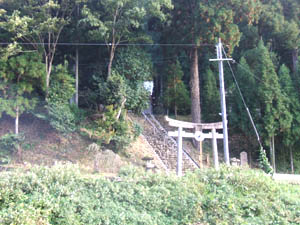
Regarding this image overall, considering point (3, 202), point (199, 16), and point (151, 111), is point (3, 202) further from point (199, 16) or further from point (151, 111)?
point (151, 111)

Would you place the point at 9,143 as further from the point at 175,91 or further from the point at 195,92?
the point at 175,91

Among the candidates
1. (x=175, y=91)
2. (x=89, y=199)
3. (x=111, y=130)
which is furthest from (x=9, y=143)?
(x=175, y=91)

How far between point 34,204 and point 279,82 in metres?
14.2

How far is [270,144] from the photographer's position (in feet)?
50.8

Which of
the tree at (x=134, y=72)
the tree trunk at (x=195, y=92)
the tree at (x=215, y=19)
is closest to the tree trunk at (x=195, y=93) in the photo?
the tree trunk at (x=195, y=92)

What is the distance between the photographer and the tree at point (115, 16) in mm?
14043

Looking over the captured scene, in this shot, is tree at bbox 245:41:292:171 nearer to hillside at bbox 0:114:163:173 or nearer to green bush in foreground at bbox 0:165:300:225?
hillside at bbox 0:114:163:173

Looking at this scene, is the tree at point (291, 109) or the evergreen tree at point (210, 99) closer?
the tree at point (291, 109)

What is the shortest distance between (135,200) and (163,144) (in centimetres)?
1022

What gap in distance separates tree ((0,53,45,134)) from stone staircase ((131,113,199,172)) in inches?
267

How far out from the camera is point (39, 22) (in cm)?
1395

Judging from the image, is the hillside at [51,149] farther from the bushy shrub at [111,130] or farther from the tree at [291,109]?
the tree at [291,109]

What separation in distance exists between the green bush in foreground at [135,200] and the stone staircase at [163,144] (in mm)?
7023

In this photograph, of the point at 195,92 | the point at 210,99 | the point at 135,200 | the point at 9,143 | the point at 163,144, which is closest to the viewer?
the point at 135,200
